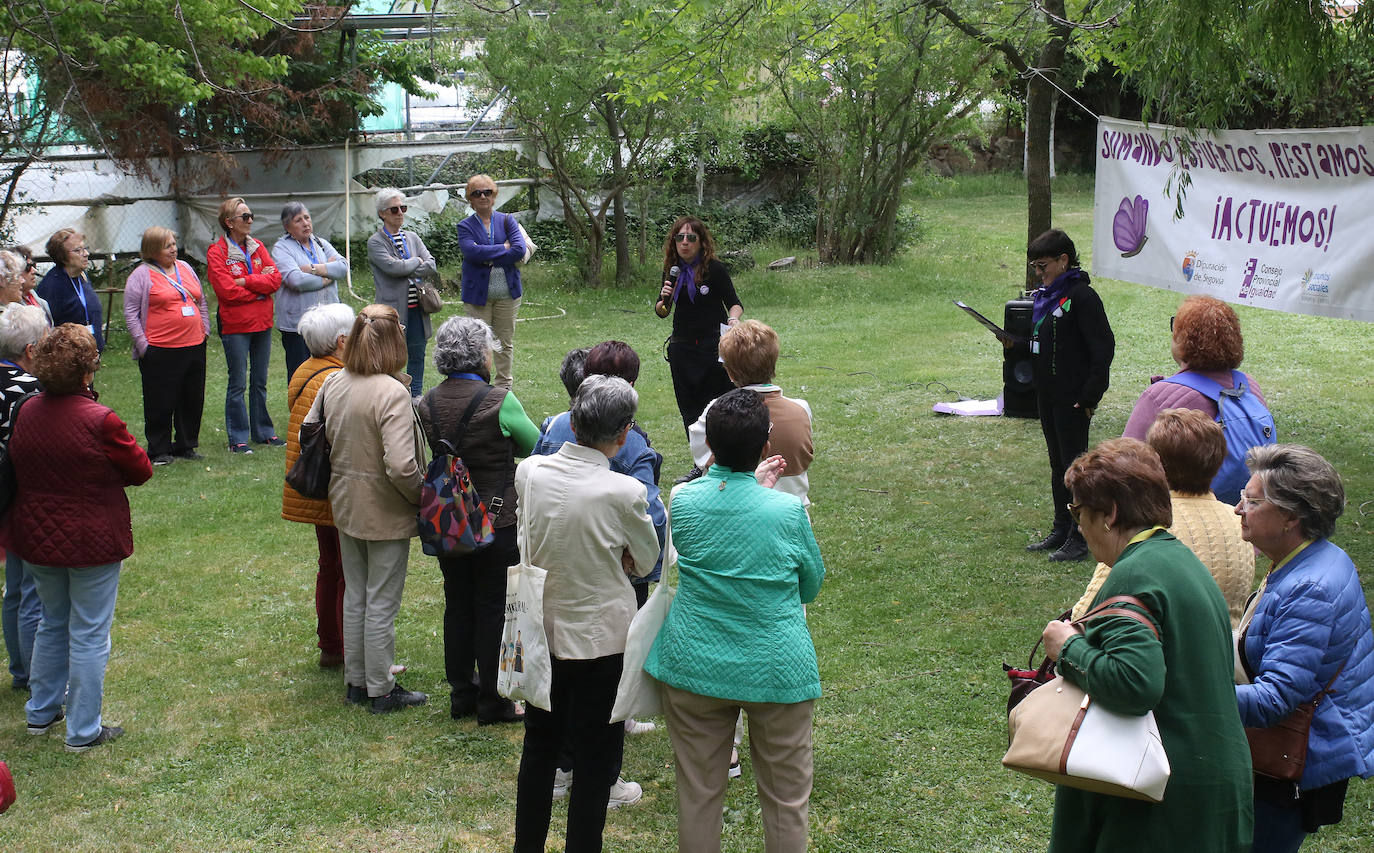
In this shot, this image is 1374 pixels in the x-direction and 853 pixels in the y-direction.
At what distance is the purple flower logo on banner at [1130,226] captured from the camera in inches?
337

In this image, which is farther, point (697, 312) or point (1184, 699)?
point (697, 312)

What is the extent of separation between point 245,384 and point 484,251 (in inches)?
89.3

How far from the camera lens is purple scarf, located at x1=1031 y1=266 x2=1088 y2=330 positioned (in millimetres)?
6277

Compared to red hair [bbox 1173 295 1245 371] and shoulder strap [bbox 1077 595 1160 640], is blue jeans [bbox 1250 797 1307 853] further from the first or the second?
red hair [bbox 1173 295 1245 371]

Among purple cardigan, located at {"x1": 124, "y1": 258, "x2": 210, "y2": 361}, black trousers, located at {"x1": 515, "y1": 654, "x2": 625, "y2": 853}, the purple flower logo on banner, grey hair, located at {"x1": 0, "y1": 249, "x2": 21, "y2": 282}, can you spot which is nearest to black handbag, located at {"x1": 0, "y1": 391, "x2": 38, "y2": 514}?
grey hair, located at {"x1": 0, "y1": 249, "x2": 21, "y2": 282}

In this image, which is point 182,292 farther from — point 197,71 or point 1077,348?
point 197,71

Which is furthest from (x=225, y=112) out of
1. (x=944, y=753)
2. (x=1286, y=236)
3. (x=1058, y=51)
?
(x=944, y=753)

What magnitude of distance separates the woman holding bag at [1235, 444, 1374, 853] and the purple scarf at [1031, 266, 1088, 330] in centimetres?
343

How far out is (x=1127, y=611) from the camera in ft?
8.06

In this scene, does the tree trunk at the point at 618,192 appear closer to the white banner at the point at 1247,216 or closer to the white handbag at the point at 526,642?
the white banner at the point at 1247,216

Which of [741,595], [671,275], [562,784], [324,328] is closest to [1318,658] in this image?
[741,595]

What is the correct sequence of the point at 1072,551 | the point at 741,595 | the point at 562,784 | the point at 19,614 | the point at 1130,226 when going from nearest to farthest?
the point at 741,595
the point at 562,784
the point at 19,614
the point at 1072,551
the point at 1130,226

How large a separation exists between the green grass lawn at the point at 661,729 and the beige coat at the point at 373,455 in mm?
904

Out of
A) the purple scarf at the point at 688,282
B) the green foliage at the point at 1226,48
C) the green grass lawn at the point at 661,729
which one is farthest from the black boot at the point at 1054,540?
the purple scarf at the point at 688,282
